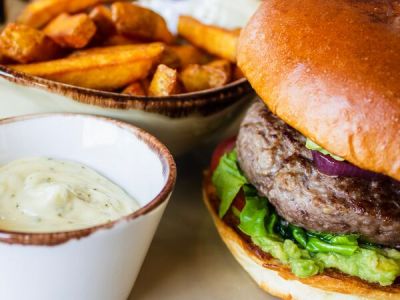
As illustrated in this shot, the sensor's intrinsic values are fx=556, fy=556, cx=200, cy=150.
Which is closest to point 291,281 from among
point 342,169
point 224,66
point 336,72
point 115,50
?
point 342,169

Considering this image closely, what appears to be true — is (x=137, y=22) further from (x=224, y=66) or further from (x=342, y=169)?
(x=342, y=169)

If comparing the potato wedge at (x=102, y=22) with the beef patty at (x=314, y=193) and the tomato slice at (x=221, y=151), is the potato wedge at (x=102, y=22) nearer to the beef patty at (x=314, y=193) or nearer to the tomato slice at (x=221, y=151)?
the tomato slice at (x=221, y=151)

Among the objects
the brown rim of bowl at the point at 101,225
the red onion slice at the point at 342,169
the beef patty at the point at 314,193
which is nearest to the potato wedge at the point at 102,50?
the brown rim of bowl at the point at 101,225

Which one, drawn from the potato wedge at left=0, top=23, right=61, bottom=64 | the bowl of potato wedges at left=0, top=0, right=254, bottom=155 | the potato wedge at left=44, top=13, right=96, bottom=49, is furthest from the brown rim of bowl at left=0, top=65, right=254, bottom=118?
the potato wedge at left=44, top=13, right=96, bottom=49

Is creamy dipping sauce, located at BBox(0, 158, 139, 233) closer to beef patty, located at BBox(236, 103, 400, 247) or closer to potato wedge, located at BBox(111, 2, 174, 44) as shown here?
beef patty, located at BBox(236, 103, 400, 247)

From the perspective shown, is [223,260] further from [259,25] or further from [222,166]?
[259,25]

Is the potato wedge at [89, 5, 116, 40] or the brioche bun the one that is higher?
the brioche bun

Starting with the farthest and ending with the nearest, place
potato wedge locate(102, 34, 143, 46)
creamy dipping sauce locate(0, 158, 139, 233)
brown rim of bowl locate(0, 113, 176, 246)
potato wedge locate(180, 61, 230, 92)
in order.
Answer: potato wedge locate(102, 34, 143, 46) → potato wedge locate(180, 61, 230, 92) → creamy dipping sauce locate(0, 158, 139, 233) → brown rim of bowl locate(0, 113, 176, 246)
